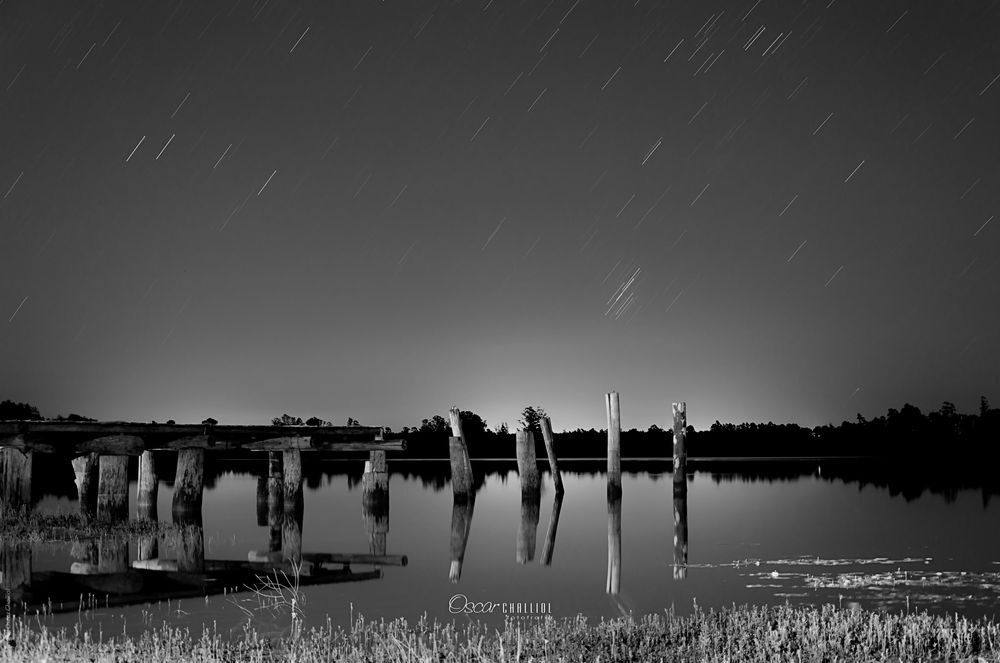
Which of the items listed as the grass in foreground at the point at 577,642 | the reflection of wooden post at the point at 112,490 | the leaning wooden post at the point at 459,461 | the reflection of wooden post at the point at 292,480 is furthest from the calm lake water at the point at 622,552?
the reflection of wooden post at the point at 112,490

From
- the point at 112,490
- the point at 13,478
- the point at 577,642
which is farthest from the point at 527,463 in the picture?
the point at 577,642

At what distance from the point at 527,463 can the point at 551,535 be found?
37.1 feet

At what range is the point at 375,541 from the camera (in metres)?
26.2

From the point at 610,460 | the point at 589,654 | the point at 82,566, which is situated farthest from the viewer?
the point at 610,460

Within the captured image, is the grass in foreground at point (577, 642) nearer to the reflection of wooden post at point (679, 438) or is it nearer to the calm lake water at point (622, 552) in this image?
the calm lake water at point (622, 552)

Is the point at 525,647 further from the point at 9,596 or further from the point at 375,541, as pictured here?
the point at 375,541

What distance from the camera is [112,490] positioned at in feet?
85.4

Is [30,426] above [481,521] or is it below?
above

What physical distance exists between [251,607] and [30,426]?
12.2 metres

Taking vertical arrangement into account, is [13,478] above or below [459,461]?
below

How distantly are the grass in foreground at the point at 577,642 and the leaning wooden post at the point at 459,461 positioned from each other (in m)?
23.3

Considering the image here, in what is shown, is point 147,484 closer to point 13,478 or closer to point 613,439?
point 13,478

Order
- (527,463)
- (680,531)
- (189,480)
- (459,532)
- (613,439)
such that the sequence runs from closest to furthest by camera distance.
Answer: (189,480) → (459,532) → (680,531) → (613,439) → (527,463)

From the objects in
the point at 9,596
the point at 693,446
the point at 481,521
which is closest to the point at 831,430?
the point at 693,446
